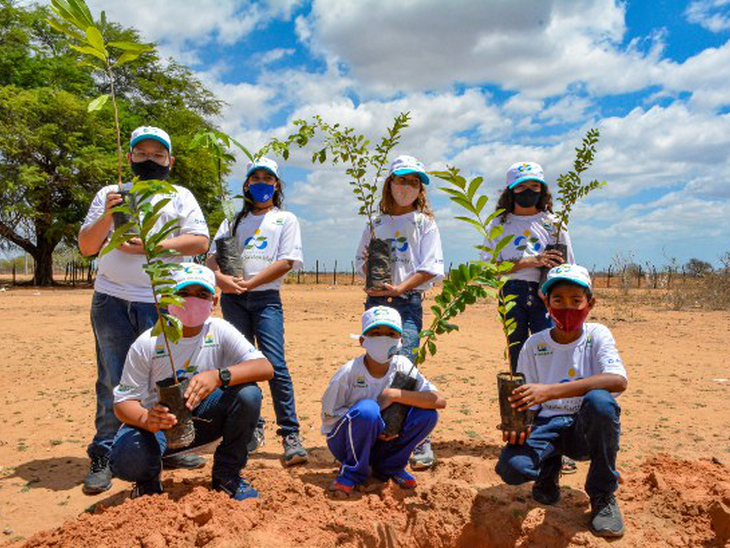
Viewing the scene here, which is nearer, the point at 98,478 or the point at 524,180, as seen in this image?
the point at 98,478

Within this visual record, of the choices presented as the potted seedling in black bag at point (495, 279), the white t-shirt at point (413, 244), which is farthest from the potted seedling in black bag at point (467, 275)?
the white t-shirt at point (413, 244)

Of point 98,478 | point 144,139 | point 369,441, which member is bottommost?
point 98,478

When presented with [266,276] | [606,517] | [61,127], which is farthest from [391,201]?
[61,127]

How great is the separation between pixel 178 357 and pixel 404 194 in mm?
1781

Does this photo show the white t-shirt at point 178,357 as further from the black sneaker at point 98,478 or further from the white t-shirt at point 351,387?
the black sneaker at point 98,478

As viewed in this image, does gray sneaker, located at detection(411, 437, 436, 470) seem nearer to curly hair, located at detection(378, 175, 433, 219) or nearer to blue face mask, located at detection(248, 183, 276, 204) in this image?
curly hair, located at detection(378, 175, 433, 219)

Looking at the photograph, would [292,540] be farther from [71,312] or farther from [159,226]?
[71,312]

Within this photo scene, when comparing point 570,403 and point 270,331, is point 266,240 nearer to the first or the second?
point 270,331

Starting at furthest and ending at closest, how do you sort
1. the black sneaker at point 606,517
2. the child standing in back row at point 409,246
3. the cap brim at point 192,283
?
the child standing in back row at point 409,246 → the cap brim at point 192,283 → the black sneaker at point 606,517

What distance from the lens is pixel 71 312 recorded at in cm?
1398

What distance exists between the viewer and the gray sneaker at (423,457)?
378cm

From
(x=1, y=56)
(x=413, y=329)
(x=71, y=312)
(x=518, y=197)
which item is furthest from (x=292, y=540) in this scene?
(x=1, y=56)

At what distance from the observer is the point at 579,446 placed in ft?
10.2

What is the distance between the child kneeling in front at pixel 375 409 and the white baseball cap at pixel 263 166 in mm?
1259
